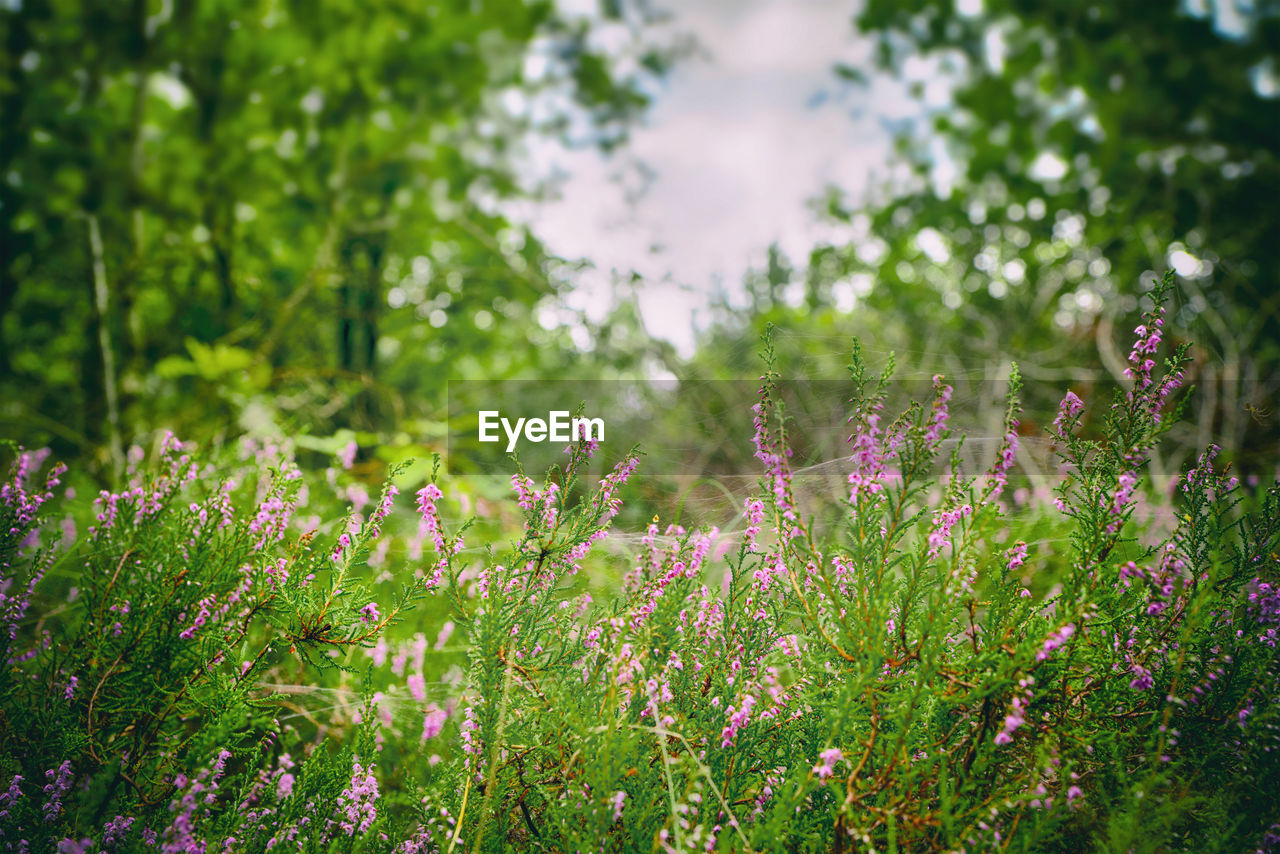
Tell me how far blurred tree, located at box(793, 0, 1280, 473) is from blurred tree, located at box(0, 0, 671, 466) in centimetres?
272

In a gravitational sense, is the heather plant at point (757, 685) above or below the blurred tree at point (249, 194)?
below

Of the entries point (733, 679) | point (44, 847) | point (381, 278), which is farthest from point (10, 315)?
point (733, 679)

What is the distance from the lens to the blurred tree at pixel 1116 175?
4055mm

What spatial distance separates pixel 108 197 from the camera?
4.27 metres

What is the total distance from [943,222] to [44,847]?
6476mm

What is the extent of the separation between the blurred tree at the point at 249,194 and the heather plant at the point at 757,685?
2.11 meters

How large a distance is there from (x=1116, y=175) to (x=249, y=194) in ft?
21.8

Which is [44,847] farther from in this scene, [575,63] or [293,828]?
[575,63]

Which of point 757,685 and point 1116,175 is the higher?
point 1116,175

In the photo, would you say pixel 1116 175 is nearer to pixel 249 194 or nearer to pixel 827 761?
pixel 827 761

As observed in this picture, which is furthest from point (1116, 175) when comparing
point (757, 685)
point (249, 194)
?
point (249, 194)

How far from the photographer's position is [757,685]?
153 cm

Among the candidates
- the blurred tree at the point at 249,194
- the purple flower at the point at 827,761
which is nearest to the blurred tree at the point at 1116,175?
the blurred tree at the point at 249,194

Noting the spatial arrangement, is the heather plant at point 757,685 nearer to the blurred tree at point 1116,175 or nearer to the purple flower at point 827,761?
the purple flower at point 827,761
